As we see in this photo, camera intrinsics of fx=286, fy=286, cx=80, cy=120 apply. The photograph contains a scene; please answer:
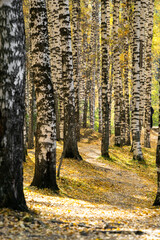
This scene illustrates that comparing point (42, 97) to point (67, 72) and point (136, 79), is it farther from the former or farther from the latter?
point (136, 79)

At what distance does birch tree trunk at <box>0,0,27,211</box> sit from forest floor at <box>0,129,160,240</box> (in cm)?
46

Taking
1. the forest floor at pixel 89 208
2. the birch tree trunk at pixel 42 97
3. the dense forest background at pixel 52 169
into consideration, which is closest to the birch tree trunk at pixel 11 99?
the dense forest background at pixel 52 169

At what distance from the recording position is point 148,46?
18734 millimetres

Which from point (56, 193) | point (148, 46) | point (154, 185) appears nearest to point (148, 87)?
point (148, 46)

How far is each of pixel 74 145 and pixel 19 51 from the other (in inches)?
302

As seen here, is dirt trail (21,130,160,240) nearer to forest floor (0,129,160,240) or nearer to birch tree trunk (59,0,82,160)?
forest floor (0,129,160,240)

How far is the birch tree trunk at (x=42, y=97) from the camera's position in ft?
24.4

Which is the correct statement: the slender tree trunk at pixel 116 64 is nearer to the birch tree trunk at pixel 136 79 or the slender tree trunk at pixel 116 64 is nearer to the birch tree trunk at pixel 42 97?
the birch tree trunk at pixel 136 79

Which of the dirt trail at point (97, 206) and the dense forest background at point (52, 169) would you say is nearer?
the dense forest background at point (52, 169)

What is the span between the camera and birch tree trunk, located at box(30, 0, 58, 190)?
7449 millimetres

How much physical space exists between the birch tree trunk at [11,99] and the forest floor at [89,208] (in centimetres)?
46

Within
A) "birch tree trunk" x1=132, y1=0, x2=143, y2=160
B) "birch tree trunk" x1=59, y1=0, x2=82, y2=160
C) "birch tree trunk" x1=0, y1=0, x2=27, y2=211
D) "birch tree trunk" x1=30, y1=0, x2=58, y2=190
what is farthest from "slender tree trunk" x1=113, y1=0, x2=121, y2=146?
"birch tree trunk" x1=0, y1=0, x2=27, y2=211

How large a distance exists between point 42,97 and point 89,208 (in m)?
3.01

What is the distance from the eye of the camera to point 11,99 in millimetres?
4637
